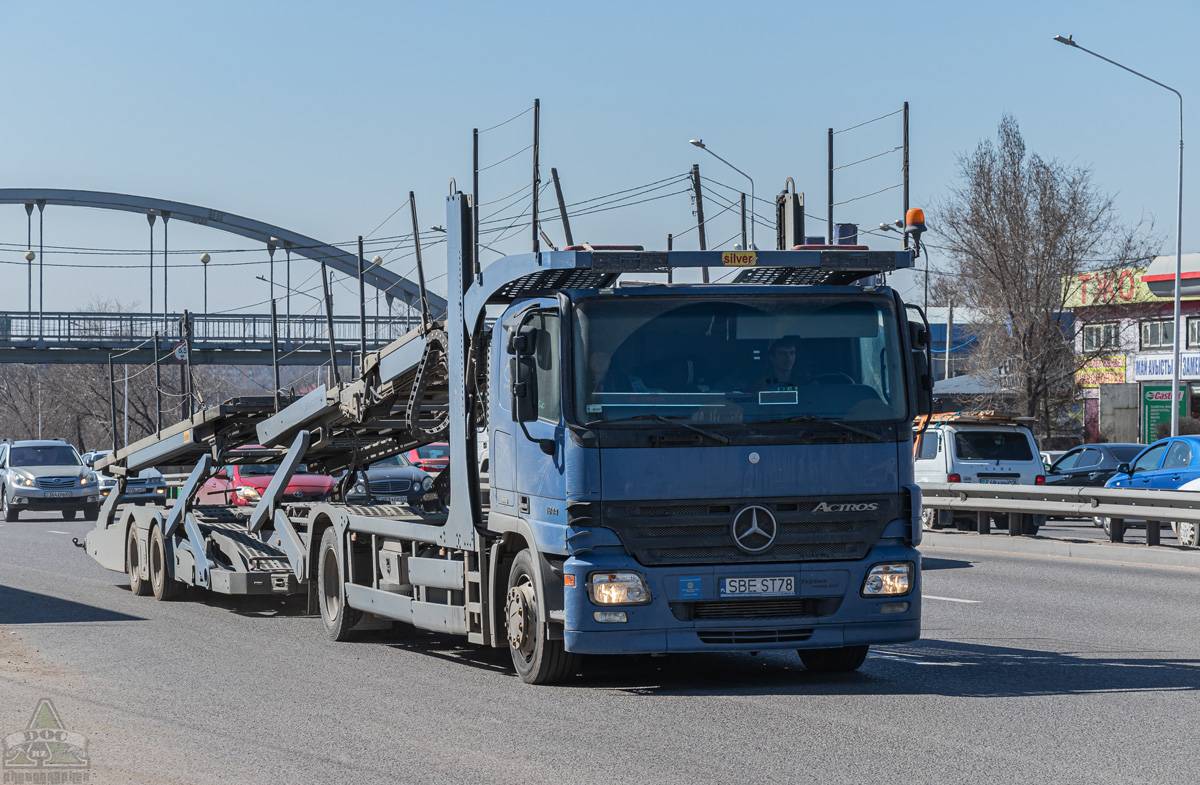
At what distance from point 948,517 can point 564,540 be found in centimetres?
1669

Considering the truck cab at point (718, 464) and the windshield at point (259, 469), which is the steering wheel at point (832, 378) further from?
the windshield at point (259, 469)

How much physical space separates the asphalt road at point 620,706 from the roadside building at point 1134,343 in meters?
33.6

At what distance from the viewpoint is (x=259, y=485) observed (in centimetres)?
1661

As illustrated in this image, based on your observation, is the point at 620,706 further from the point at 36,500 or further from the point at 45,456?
the point at 45,456

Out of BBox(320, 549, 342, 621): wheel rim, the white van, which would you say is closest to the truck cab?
BBox(320, 549, 342, 621): wheel rim

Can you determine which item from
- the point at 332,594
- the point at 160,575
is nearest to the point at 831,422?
the point at 332,594

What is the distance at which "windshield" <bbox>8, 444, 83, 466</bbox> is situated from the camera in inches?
1367

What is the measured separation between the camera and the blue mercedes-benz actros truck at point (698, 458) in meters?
8.89

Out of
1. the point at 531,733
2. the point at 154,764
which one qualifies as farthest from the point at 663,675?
the point at 154,764

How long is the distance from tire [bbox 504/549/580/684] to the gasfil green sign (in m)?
43.5

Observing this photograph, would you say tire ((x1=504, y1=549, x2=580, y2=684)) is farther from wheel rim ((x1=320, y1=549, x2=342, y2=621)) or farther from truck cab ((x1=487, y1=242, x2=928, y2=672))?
wheel rim ((x1=320, y1=549, x2=342, y2=621))

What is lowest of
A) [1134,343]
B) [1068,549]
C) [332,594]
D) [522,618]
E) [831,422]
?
[1068,549]

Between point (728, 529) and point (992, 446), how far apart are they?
57.6 feet

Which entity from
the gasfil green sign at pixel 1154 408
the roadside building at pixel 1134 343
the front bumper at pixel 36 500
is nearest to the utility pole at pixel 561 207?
the front bumper at pixel 36 500
